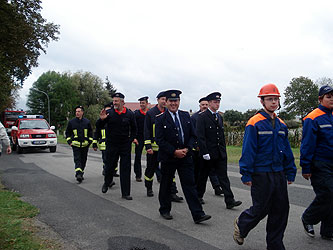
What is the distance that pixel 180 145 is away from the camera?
521 centimetres

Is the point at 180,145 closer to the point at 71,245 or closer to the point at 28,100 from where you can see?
the point at 71,245

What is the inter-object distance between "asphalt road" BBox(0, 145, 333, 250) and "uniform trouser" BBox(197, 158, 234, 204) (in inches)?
10.7

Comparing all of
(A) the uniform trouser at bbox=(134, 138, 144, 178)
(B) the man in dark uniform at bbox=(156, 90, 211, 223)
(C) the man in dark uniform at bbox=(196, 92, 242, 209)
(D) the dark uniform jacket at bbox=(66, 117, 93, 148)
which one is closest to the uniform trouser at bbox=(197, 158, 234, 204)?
(C) the man in dark uniform at bbox=(196, 92, 242, 209)

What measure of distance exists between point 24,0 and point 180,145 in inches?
848

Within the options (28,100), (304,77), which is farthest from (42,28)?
(304,77)

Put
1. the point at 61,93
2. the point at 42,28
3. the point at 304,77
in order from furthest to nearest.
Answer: the point at 304,77 < the point at 61,93 < the point at 42,28

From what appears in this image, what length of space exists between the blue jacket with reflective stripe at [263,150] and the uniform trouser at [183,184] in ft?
4.69

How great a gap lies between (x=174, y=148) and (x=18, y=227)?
2630 mm

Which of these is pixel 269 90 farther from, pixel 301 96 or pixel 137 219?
pixel 301 96

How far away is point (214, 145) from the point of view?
19.9 feet

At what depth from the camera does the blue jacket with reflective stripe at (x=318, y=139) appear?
4234mm

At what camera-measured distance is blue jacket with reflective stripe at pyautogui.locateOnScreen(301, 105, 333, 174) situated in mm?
4234

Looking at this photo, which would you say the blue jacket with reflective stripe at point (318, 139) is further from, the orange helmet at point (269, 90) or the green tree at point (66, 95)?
the green tree at point (66, 95)

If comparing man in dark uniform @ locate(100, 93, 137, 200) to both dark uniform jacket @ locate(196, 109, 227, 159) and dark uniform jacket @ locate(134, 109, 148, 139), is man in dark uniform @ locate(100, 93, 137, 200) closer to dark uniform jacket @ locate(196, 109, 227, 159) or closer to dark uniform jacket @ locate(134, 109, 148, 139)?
dark uniform jacket @ locate(134, 109, 148, 139)
